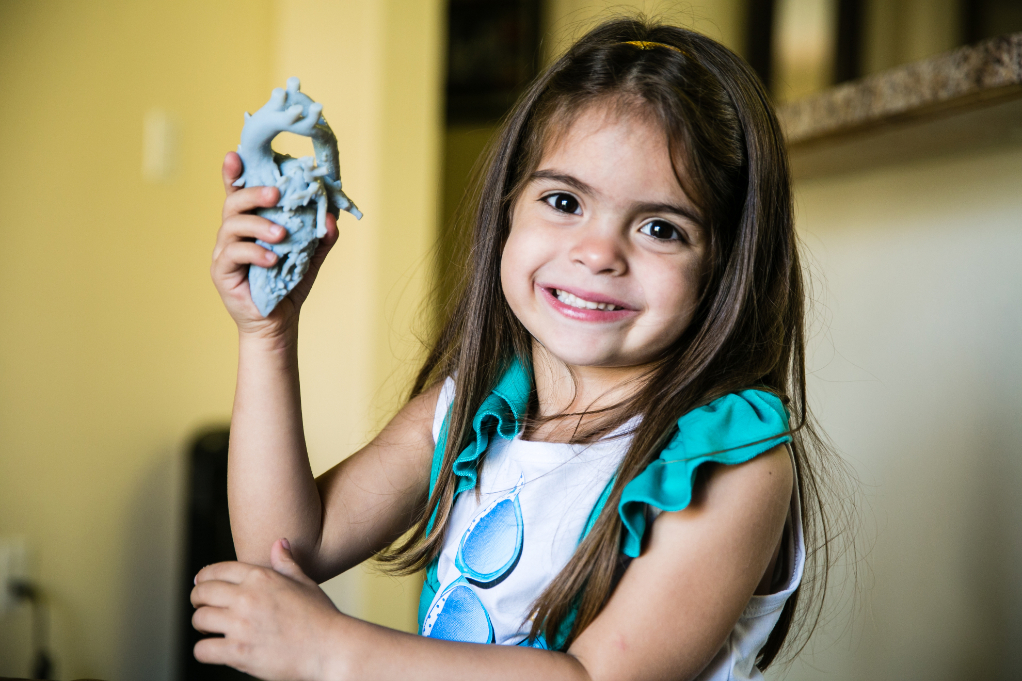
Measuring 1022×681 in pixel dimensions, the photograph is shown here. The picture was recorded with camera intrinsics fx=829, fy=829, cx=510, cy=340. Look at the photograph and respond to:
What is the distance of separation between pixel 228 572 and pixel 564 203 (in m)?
0.45

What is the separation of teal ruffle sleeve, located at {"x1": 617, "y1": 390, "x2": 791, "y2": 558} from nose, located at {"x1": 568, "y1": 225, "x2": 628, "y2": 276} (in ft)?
0.49

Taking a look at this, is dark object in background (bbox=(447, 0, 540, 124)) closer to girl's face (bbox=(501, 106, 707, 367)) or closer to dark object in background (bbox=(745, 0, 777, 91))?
dark object in background (bbox=(745, 0, 777, 91))

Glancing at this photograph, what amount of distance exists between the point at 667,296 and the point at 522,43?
218cm

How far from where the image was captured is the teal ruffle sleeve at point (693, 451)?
0.66 m

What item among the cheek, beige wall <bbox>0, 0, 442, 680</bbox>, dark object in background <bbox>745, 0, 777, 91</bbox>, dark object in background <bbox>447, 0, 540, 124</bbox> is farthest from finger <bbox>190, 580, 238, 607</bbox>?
dark object in background <bbox>447, 0, 540, 124</bbox>

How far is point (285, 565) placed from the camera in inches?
28.4

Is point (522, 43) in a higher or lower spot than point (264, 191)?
higher

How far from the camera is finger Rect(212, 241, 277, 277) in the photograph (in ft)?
2.25

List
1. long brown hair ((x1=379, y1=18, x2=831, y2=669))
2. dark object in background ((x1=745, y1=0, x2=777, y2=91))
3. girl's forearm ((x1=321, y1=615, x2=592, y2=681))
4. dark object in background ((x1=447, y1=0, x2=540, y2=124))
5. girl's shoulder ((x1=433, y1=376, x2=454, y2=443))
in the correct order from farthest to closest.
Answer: dark object in background ((x1=447, y1=0, x2=540, y2=124)) → dark object in background ((x1=745, y1=0, x2=777, y2=91)) → girl's shoulder ((x1=433, y1=376, x2=454, y2=443)) → long brown hair ((x1=379, y1=18, x2=831, y2=669)) → girl's forearm ((x1=321, y1=615, x2=592, y2=681))

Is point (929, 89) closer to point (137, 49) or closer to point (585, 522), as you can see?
point (585, 522)

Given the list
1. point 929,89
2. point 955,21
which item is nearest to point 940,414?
point 929,89

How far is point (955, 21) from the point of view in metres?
1.36

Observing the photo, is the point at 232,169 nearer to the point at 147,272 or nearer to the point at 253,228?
the point at 253,228

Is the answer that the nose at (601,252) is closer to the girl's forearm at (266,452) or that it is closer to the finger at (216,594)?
the girl's forearm at (266,452)
